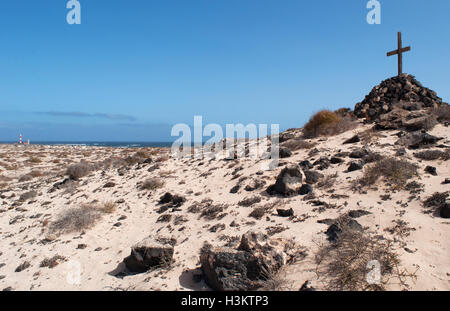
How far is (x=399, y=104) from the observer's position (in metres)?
14.5

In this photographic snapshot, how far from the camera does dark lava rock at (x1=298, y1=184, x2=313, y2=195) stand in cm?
768

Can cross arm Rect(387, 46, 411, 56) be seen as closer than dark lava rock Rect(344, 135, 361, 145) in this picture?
No

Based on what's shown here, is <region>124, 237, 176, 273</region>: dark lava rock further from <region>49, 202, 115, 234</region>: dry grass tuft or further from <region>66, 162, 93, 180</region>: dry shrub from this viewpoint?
<region>66, 162, 93, 180</region>: dry shrub

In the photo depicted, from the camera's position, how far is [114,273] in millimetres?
5781

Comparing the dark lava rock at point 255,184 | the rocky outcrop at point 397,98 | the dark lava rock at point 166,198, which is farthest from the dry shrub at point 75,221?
the rocky outcrop at point 397,98

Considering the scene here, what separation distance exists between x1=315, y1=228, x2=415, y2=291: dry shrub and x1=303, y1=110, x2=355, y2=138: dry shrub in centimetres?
978

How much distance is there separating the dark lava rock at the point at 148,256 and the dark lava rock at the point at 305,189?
431cm

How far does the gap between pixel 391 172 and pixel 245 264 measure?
5.66 metres

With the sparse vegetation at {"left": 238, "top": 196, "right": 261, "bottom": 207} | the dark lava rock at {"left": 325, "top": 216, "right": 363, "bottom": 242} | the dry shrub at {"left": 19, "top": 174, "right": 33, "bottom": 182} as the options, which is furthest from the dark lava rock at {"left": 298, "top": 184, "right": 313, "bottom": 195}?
the dry shrub at {"left": 19, "top": 174, "right": 33, "bottom": 182}

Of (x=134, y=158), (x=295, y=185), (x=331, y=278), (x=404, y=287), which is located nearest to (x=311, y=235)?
(x=331, y=278)

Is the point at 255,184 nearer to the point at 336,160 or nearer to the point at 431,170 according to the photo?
the point at 336,160
